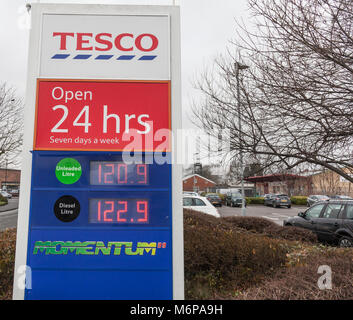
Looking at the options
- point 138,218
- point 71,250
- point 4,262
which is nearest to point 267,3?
point 138,218

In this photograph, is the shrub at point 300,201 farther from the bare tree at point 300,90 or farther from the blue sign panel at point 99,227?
the blue sign panel at point 99,227

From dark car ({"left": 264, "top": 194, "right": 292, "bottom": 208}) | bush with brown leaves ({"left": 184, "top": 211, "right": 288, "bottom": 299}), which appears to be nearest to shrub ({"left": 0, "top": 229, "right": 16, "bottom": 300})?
bush with brown leaves ({"left": 184, "top": 211, "right": 288, "bottom": 299})

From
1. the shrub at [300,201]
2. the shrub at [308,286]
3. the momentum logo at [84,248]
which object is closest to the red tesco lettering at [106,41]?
the momentum logo at [84,248]

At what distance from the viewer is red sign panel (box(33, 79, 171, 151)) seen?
10.5 feet

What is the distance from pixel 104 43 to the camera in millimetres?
3424

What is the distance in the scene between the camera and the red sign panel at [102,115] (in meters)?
3.21

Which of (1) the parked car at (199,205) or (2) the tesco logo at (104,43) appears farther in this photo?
(1) the parked car at (199,205)

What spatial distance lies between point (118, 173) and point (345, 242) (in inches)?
292

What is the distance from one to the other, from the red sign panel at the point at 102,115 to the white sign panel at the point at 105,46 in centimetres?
14

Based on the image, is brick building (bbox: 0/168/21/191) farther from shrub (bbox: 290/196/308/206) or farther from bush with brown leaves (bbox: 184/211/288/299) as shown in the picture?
bush with brown leaves (bbox: 184/211/288/299)

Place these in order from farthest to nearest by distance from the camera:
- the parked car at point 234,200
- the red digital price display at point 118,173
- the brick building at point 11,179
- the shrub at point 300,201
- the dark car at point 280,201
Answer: the brick building at point 11,179
the shrub at point 300,201
the parked car at point 234,200
the dark car at point 280,201
the red digital price display at point 118,173

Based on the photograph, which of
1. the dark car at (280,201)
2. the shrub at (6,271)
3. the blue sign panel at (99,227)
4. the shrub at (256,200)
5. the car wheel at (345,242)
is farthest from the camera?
the shrub at (256,200)

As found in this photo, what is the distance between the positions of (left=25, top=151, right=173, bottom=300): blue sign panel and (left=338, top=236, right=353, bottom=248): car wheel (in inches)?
258
